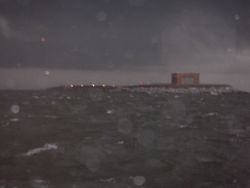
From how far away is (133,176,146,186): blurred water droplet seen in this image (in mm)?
22942

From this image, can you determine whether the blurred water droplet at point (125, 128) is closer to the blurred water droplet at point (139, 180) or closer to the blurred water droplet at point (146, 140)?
the blurred water droplet at point (146, 140)

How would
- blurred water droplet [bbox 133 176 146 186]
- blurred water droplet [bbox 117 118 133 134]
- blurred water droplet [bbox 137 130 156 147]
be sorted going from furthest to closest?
blurred water droplet [bbox 117 118 133 134] < blurred water droplet [bbox 137 130 156 147] < blurred water droplet [bbox 133 176 146 186]

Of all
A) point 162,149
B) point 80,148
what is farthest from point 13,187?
point 162,149

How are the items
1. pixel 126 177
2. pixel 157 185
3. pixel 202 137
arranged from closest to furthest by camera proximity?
pixel 157 185, pixel 126 177, pixel 202 137

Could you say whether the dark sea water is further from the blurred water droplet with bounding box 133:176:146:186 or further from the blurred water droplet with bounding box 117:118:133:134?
the blurred water droplet with bounding box 117:118:133:134

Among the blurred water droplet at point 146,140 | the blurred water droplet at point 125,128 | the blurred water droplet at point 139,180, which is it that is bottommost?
the blurred water droplet at point 125,128

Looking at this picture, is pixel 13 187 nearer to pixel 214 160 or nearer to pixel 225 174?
pixel 225 174

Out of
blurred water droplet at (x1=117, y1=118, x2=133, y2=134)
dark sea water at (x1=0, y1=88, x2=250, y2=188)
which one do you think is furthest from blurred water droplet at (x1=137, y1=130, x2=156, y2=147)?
blurred water droplet at (x1=117, y1=118, x2=133, y2=134)

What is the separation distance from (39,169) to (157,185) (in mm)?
8241

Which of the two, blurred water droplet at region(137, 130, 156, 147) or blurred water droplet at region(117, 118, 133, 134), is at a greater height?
blurred water droplet at region(137, 130, 156, 147)

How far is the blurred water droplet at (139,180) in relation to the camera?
2294cm

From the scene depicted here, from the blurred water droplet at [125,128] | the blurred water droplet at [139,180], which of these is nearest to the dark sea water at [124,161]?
the blurred water droplet at [139,180]

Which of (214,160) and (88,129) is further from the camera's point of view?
(88,129)

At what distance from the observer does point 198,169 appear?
27.0 metres
